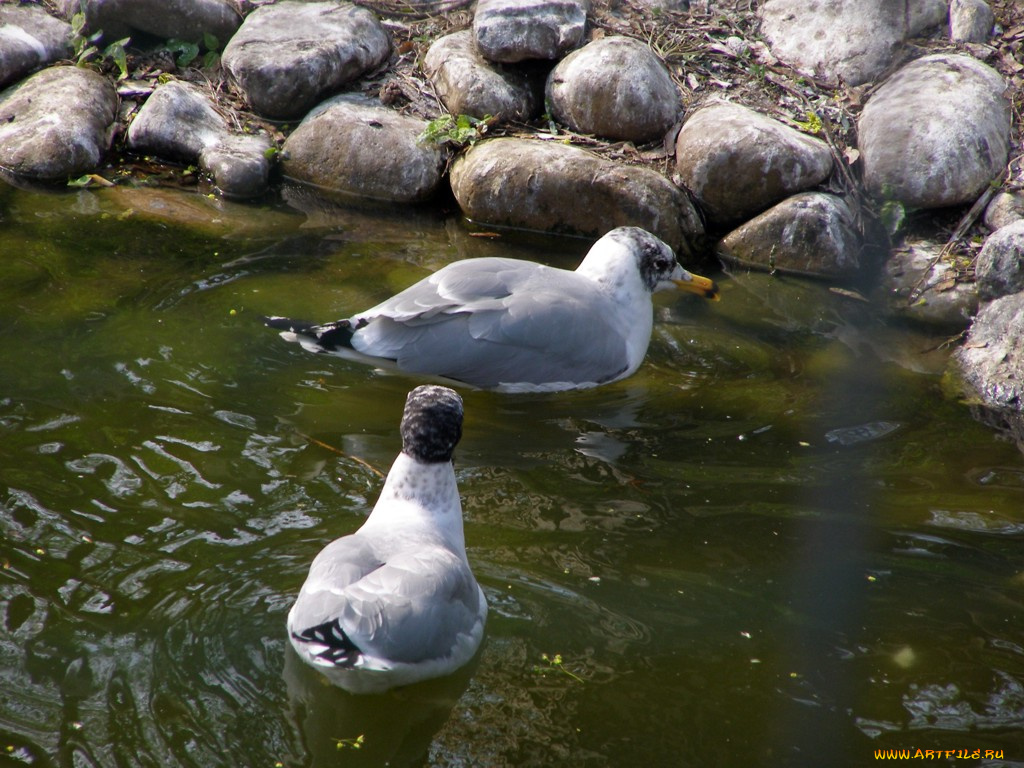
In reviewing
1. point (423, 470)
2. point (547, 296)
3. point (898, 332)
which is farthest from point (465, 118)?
point (423, 470)

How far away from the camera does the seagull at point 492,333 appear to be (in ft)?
15.6

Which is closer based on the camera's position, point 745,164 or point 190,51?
point 745,164

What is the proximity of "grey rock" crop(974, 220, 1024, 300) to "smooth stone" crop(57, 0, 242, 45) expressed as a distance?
605cm

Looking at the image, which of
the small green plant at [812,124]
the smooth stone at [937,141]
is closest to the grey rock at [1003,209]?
the smooth stone at [937,141]

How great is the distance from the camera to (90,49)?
7.73 metres

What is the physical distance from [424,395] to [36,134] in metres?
4.94

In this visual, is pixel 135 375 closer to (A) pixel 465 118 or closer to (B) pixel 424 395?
(B) pixel 424 395

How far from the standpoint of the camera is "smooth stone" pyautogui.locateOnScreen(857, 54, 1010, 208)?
6.56 metres

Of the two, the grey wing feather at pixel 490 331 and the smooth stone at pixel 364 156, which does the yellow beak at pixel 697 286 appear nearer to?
the grey wing feather at pixel 490 331

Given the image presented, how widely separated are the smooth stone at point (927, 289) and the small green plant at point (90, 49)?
6.01 m

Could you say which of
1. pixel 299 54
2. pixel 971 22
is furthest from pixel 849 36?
pixel 299 54

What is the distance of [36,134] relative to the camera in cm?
690

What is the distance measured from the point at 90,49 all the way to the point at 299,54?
1714mm

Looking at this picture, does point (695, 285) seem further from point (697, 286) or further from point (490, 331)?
point (490, 331)
